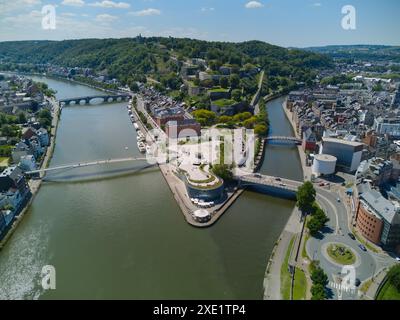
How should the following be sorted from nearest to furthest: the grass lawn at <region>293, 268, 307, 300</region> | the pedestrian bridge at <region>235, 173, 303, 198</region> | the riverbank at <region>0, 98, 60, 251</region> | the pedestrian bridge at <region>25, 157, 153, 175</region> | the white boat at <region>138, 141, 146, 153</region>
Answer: the grass lawn at <region>293, 268, 307, 300</region> < the riverbank at <region>0, 98, 60, 251</region> < the pedestrian bridge at <region>235, 173, 303, 198</region> < the pedestrian bridge at <region>25, 157, 153, 175</region> < the white boat at <region>138, 141, 146, 153</region>

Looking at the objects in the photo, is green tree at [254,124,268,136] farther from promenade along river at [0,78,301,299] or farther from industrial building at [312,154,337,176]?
industrial building at [312,154,337,176]

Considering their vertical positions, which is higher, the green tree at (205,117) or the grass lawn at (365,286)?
the green tree at (205,117)

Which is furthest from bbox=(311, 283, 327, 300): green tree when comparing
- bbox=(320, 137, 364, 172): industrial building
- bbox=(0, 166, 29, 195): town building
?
bbox=(0, 166, 29, 195): town building

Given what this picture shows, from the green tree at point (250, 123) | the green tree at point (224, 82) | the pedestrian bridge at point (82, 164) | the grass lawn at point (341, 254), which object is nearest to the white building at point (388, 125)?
the green tree at point (250, 123)

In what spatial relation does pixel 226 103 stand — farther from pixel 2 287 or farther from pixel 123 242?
pixel 2 287

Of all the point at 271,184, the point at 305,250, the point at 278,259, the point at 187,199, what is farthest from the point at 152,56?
the point at 278,259

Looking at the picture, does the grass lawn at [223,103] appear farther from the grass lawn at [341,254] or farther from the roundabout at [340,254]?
the grass lawn at [341,254]
